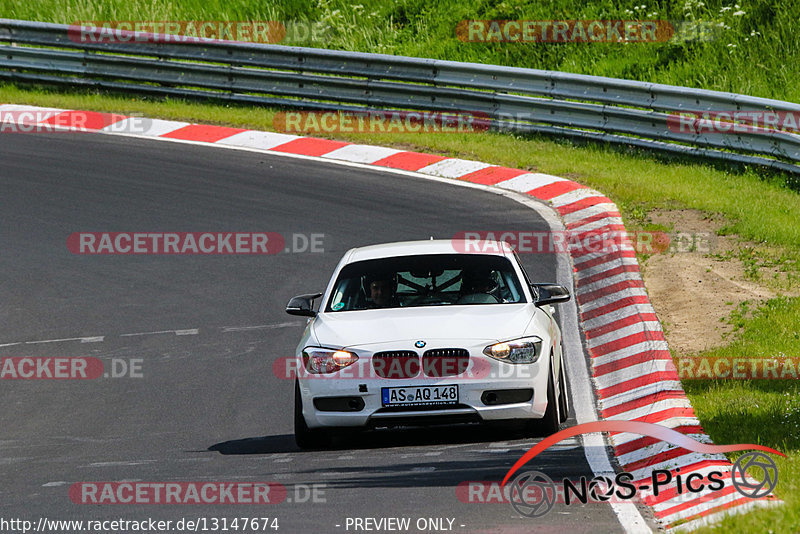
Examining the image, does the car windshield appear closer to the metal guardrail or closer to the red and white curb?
the red and white curb

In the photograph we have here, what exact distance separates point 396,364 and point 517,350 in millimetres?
853

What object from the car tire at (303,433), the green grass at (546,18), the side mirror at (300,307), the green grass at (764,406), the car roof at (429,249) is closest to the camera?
the green grass at (764,406)

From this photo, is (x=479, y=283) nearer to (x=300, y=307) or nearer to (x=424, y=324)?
(x=424, y=324)

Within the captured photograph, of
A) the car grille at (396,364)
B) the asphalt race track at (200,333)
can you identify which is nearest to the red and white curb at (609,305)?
the asphalt race track at (200,333)

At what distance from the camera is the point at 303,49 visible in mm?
22656

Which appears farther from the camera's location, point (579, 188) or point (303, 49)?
point (303, 49)

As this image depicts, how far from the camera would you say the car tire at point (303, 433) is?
916cm

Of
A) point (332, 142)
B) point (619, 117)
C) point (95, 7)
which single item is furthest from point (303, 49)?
point (95, 7)

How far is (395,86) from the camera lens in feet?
71.6

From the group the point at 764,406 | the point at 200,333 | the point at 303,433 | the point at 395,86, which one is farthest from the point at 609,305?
the point at 395,86

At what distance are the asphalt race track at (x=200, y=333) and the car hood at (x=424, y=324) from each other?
0.77 metres

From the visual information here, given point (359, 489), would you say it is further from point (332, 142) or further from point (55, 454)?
point (332, 142)

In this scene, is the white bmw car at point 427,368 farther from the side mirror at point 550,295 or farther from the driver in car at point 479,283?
the driver in car at point 479,283

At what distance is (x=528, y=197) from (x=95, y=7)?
1464cm
